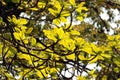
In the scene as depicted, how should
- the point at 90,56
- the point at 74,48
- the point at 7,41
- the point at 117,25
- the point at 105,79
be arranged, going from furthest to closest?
the point at 117,25 → the point at 105,79 → the point at 7,41 → the point at 90,56 → the point at 74,48

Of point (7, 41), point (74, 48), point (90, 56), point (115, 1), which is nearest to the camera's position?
point (74, 48)

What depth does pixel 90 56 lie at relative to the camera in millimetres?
3082

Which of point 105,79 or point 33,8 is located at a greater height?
point 33,8

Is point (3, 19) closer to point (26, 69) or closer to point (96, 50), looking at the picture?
point (26, 69)

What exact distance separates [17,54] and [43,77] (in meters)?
0.42

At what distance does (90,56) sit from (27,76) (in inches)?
34.5

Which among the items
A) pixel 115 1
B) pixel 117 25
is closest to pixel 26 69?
pixel 115 1

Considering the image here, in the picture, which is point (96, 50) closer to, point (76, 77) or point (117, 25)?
point (76, 77)

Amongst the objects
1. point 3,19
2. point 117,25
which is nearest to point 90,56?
point 3,19

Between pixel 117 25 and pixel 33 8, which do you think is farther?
pixel 117 25

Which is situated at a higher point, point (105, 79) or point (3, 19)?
point (3, 19)

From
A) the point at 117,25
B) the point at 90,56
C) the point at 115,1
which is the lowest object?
the point at 117,25

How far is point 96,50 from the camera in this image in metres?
2.88

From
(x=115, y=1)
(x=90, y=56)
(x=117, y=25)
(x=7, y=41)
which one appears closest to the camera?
(x=90, y=56)
